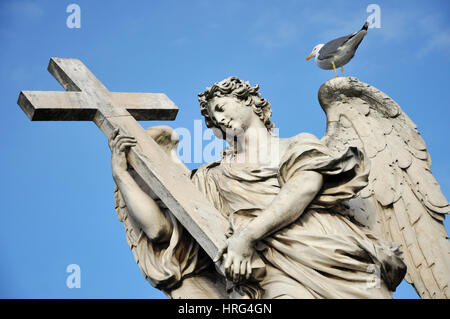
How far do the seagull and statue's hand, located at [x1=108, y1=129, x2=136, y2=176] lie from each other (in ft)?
10.7

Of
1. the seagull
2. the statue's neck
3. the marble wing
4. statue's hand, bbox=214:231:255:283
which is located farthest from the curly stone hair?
the seagull

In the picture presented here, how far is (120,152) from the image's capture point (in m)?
7.08

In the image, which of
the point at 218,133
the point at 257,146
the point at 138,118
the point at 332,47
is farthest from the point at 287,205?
the point at 332,47

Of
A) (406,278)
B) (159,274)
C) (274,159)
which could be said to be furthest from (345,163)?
(159,274)

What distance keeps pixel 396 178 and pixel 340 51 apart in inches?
93.2

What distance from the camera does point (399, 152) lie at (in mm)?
7793

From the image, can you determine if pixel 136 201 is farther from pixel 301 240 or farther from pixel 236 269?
pixel 301 240

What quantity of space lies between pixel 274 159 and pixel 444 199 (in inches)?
61.3

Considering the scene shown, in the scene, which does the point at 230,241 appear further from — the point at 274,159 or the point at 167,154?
the point at 167,154

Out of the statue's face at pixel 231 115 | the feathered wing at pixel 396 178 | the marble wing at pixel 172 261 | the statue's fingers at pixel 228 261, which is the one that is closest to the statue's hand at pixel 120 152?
the marble wing at pixel 172 261

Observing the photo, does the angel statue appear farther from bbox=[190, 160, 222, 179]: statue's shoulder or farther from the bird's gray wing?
the bird's gray wing

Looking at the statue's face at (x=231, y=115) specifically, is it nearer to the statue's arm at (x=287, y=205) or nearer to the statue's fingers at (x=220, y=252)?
the statue's arm at (x=287, y=205)

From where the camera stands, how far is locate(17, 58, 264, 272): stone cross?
21.5 feet
